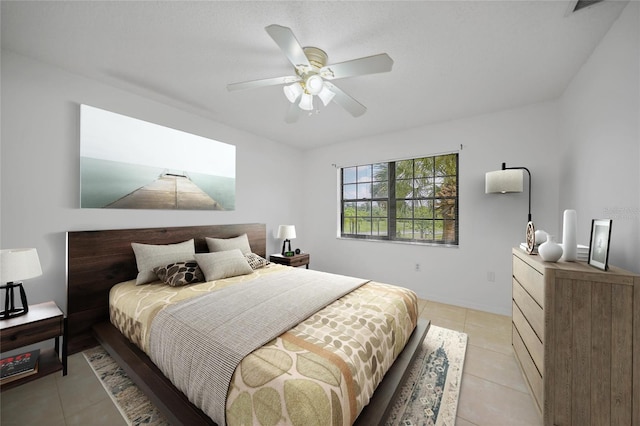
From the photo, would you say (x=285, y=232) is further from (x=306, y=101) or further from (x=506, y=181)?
(x=506, y=181)

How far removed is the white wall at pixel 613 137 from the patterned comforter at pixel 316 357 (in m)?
1.48

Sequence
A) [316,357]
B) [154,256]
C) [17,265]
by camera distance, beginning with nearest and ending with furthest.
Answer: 1. [316,357]
2. [17,265]
3. [154,256]

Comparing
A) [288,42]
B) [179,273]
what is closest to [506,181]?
[288,42]

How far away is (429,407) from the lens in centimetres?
158

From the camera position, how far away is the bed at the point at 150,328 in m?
1.27

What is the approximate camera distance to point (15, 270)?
1612 mm

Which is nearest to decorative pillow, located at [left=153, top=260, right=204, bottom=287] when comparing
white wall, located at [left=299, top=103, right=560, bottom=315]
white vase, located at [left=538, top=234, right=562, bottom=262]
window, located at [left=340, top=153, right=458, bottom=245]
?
white wall, located at [left=299, top=103, right=560, bottom=315]

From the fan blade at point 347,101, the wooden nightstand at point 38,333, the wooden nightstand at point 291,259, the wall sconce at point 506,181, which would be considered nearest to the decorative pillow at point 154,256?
the wooden nightstand at point 38,333

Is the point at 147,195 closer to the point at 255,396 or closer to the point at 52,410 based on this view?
the point at 52,410

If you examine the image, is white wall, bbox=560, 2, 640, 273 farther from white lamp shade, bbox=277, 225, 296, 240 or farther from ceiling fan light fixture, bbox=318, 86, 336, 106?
white lamp shade, bbox=277, 225, 296, 240

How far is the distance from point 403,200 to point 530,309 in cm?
234

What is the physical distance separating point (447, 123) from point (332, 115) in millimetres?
1590

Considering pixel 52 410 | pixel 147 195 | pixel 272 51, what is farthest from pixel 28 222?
pixel 272 51

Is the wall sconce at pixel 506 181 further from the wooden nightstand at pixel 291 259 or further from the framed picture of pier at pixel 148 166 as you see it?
the framed picture of pier at pixel 148 166
